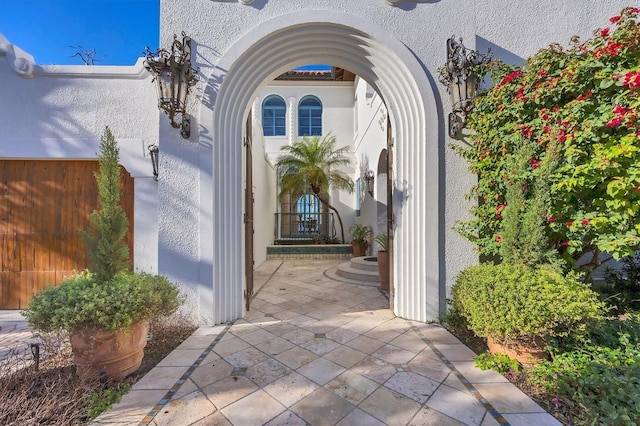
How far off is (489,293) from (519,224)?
2.84ft

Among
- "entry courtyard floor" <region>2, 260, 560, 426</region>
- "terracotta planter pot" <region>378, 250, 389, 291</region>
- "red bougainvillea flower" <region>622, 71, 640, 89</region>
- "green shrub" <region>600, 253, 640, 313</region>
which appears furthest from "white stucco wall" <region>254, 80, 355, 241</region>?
"red bougainvillea flower" <region>622, 71, 640, 89</region>

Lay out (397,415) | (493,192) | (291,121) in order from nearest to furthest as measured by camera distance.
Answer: (397,415) → (493,192) → (291,121)

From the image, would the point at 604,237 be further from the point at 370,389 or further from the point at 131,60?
the point at 131,60

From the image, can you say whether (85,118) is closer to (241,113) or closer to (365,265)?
(241,113)

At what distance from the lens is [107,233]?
255 cm

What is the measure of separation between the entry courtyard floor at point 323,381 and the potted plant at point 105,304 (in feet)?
1.28

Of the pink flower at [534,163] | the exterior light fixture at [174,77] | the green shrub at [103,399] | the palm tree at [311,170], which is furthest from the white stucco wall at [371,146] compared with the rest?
the green shrub at [103,399]

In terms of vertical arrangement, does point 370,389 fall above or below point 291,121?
below

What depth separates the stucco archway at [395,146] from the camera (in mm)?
3783

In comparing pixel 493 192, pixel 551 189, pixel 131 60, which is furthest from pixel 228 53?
pixel 551 189

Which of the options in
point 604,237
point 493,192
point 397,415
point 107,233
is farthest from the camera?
point 493,192

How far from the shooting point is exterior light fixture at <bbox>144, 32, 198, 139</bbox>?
3.36 metres

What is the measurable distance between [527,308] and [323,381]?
197 centimetres

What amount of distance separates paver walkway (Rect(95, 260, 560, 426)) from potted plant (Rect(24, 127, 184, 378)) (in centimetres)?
39
